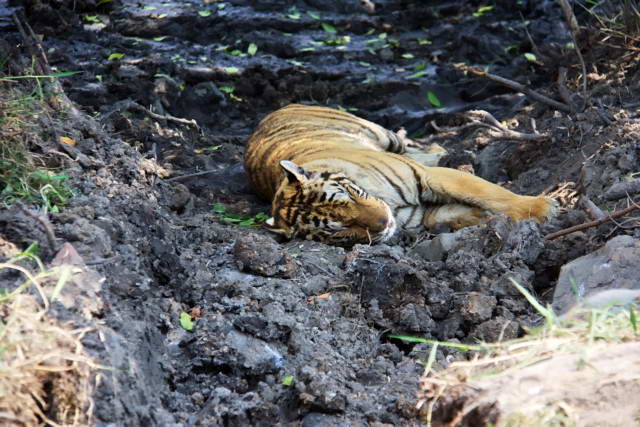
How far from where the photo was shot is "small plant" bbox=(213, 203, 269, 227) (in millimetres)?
5688

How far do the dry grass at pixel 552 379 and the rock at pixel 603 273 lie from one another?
93 centimetres

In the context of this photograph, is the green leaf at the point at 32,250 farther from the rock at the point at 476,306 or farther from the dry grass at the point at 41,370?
the rock at the point at 476,306

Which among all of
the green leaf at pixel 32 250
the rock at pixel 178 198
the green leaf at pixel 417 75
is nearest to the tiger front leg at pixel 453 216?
the rock at pixel 178 198

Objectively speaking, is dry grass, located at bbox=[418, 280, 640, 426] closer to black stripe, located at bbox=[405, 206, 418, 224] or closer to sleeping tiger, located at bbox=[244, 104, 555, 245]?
sleeping tiger, located at bbox=[244, 104, 555, 245]

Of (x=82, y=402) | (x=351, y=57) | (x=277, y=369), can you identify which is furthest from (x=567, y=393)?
(x=351, y=57)

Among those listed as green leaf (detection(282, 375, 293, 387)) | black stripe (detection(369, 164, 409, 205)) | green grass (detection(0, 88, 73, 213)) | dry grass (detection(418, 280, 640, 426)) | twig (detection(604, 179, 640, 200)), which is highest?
dry grass (detection(418, 280, 640, 426))

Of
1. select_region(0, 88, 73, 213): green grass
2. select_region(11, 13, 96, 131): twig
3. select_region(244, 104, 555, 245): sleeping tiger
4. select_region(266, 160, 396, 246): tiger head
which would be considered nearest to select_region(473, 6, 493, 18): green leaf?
select_region(244, 104, 555, 245): sleeping tiger

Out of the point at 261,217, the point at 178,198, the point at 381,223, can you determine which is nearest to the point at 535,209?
the point at 381,223

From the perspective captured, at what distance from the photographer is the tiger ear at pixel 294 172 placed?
5.34m

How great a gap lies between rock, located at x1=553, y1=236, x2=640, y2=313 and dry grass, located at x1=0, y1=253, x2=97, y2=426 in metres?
2.20

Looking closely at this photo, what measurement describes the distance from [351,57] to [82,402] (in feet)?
21.5

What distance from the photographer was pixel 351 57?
8.54 metres

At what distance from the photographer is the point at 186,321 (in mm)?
3504

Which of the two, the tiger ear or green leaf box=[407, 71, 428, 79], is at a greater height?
the tiger ear
